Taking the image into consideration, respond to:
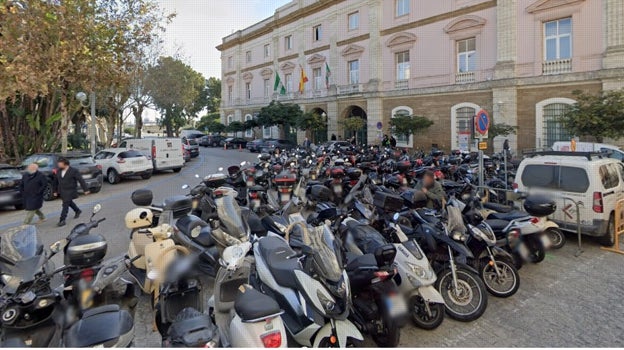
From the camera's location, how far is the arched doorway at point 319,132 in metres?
30.3

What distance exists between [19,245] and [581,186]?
7.70m

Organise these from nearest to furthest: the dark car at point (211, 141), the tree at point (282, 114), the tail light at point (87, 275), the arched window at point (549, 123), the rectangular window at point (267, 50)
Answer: the tail light at point (87, 275) < the arched window at point (549, 123) < the tree at point (282, 114) < the rectangular window at point (267, 50) < the dark car at point (211, 141)

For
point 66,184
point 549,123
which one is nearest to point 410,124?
point 549,123

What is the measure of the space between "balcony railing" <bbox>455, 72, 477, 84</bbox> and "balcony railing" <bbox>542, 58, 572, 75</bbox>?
354 centimetres

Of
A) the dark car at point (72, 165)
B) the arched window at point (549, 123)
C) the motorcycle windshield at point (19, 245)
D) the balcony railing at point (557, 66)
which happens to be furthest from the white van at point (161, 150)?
the balcony railing at point (557, 66)

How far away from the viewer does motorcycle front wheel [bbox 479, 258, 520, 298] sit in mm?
4219

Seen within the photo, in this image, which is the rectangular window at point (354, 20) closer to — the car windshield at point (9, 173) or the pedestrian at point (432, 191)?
the pedestrian at point (432, 191)

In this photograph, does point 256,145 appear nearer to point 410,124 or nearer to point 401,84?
point 401,84

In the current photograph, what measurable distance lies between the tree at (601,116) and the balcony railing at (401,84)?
12195mm

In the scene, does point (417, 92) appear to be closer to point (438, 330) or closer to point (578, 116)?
point (578, 116)

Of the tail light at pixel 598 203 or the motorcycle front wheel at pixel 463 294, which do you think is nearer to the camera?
the motorcycle front wheel at pixel 463 294

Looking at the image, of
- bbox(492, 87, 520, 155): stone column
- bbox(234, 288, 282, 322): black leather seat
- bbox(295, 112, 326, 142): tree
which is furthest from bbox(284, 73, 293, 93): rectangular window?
bbox(234, 288, 282, 322): black leather seat

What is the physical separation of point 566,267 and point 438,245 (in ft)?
8.43

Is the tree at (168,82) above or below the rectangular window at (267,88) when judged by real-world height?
below
